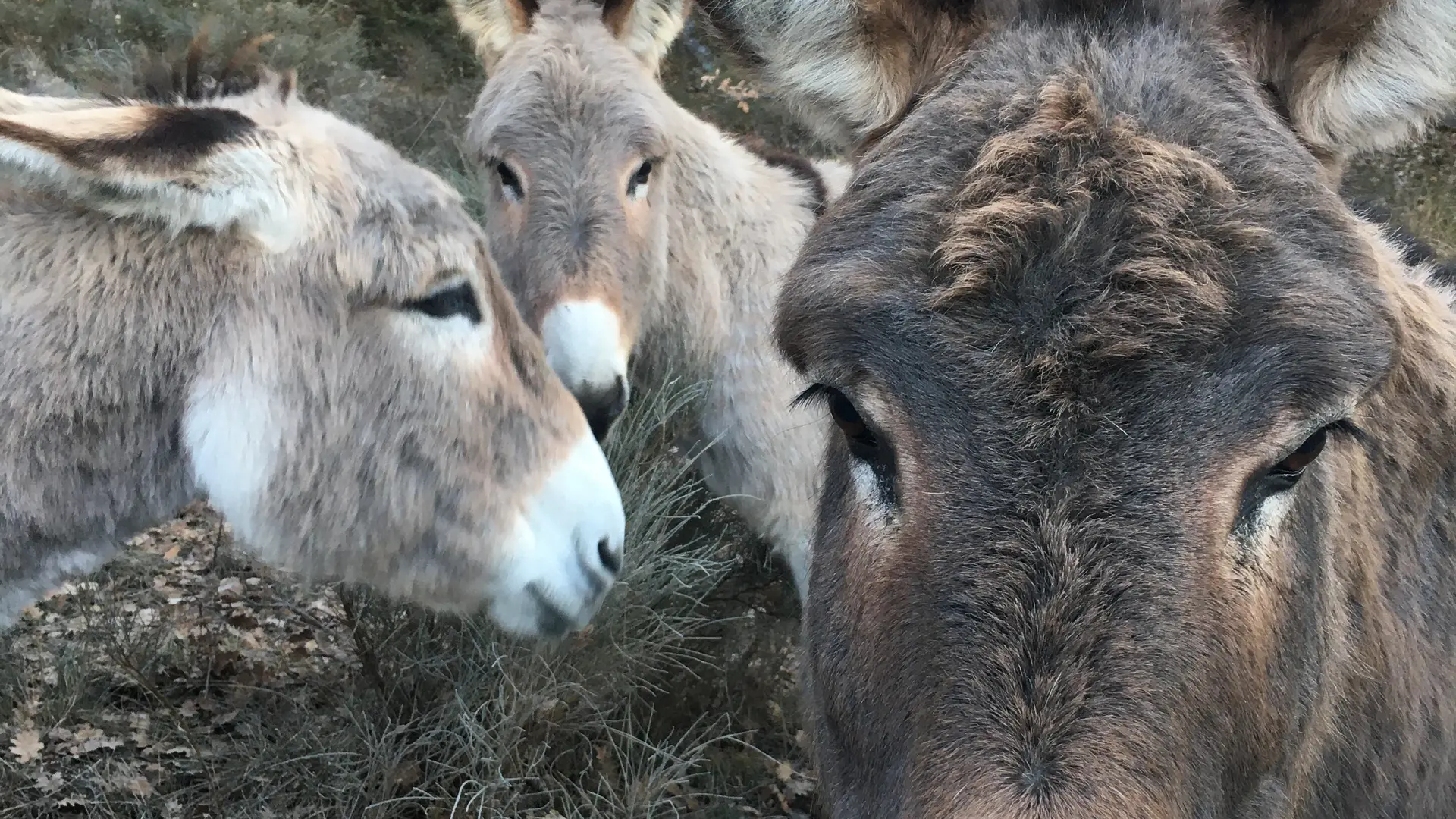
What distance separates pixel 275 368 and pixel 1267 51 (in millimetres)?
2206

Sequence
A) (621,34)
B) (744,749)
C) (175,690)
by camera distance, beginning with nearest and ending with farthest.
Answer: (175,690) → (744,749) → (621,34)

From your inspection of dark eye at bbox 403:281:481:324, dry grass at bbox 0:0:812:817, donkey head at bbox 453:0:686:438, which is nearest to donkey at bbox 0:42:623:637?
dark eye at bbox 403:281:481:324

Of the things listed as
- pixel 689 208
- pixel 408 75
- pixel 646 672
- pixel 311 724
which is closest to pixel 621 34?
pixel 689 208

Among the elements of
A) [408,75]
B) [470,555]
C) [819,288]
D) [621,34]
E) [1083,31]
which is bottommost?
[408,75]

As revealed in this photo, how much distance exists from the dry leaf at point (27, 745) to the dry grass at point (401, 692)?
12 mm

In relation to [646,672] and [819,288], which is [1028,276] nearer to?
[819,288]

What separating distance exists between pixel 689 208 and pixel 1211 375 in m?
3.63

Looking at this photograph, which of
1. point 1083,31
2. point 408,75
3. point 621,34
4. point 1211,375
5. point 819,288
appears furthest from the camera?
point 408,75

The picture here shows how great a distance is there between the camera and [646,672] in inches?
173

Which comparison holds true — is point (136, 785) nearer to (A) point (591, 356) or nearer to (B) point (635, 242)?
(A) point (591, 356)

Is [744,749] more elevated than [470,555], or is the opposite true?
[470,555]

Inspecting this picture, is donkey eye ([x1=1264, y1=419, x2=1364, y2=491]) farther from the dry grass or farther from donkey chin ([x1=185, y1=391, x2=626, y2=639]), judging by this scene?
the dry grass

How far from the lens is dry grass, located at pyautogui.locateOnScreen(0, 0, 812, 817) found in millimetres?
3623

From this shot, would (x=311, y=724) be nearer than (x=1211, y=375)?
No
